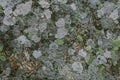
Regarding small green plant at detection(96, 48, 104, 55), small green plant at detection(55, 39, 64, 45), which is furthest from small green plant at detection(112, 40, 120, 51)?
small green plant at detection(55, 39, 64, 45)

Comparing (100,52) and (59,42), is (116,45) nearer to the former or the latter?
(100,52)

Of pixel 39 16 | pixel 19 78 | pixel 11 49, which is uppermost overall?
pixel 39 16

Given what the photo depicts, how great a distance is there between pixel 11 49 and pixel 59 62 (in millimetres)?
320

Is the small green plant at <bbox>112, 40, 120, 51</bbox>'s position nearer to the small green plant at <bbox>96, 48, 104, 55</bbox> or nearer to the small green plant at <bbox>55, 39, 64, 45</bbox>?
the small green plant at <bbox>96, 48, 104, 55</bbox>

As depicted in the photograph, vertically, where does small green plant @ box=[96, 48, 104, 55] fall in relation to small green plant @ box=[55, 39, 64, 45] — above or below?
below

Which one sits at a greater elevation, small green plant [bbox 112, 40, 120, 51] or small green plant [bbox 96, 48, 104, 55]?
small green plant [bbox 112, 40, 120, 51]

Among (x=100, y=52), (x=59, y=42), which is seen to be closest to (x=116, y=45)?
(x=100, y=52)

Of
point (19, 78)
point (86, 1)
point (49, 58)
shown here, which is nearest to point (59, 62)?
point (49, 58)

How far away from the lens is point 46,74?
254 centimetres

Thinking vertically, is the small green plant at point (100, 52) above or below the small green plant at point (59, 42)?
below

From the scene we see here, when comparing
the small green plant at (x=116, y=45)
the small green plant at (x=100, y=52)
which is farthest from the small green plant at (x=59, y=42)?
the small green plant at (x=116, y=45)

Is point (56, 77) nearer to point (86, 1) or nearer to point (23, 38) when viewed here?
point (23, 38)

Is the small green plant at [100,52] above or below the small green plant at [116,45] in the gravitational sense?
below

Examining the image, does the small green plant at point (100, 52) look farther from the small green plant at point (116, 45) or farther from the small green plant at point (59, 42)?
the small green plant at point (59, 42)
